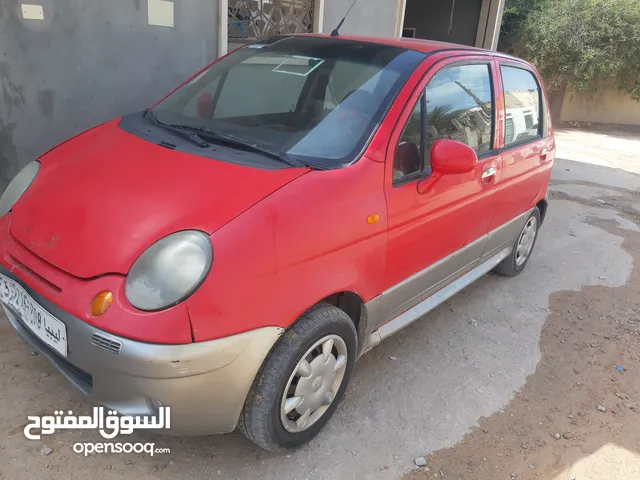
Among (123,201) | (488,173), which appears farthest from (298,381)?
(488,173)

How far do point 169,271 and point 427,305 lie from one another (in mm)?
1714

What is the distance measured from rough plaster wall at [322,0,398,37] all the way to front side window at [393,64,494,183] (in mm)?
3714

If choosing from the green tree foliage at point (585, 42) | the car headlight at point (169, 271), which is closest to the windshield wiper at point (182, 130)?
the car headlight at point (169, 271)

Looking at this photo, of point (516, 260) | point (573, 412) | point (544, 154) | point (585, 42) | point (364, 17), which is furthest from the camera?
point (585, 42)

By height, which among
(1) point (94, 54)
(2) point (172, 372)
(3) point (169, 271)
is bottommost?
(2) point (172, 372)

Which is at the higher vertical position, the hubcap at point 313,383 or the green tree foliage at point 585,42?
the green tree foliage at point 585,42

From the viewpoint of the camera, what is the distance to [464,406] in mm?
2857

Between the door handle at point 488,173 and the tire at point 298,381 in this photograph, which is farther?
the door handle at point 488,173

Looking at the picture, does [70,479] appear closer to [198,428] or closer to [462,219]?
[198,428]

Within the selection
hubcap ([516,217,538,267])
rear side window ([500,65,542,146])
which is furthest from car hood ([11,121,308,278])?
hubcap ([516,217,538,267])

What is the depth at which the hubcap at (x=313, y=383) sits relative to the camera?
7.36 ft

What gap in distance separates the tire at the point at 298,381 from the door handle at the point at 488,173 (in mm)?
1429

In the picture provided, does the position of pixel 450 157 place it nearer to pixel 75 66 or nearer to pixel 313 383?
pixel 313 383

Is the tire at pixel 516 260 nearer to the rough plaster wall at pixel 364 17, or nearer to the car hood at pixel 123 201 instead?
the car hood at pixel 123 201
